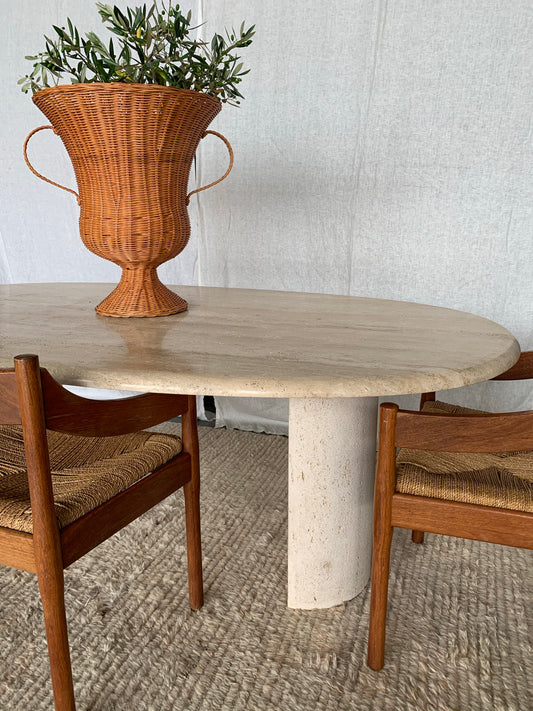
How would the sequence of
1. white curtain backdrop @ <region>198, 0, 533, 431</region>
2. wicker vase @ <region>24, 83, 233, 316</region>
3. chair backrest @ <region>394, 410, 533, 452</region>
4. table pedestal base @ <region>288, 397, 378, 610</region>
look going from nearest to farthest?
1. chair backrest @ <region>394, 410, 533, 452</region>
2. wicker vase @ <region>24, 83, 233, 316</region>
3. table pedestal base @ <region>288, 397, 378, 610</region>
4. white curtain backdrop @ <region>198, 0, 533, 431</region>

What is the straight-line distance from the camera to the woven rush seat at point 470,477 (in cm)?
107

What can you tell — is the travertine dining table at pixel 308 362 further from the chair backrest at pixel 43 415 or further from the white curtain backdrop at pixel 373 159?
the white curtain backdrop at pixel 373 159

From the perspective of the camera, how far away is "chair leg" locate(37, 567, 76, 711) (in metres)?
0.98

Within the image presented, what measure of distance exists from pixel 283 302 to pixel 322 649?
863mm

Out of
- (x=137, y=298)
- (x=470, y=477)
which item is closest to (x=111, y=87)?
(x=137, y=298)

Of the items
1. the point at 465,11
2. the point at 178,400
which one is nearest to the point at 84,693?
the point at 178,400

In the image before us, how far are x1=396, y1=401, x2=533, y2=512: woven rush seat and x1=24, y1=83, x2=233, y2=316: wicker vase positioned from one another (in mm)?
681

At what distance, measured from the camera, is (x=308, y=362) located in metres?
1.02

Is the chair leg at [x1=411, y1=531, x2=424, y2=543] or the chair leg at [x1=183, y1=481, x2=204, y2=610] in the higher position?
the chair leg at [x1=183, y1=481, x2=204, y2=610]

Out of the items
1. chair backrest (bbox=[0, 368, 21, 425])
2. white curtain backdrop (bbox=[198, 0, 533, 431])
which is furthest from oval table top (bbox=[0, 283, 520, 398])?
white curtain backdrop (bbox=[198, 0, 533, 431])

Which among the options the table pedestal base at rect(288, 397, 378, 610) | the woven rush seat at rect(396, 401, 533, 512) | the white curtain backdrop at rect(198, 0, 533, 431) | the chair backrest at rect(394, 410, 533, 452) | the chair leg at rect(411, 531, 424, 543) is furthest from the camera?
the white curtain backdrop at rect(198, 0, 533, 431)

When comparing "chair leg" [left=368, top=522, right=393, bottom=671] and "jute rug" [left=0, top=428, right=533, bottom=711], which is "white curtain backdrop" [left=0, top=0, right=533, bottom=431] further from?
"chair leg" [left=368, top=522, right=393, bottom=671]

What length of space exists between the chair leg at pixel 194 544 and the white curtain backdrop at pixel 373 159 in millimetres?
1238

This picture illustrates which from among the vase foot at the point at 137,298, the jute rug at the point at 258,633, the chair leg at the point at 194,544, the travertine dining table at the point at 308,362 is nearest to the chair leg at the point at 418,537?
the jute rug at the point at 258,633
